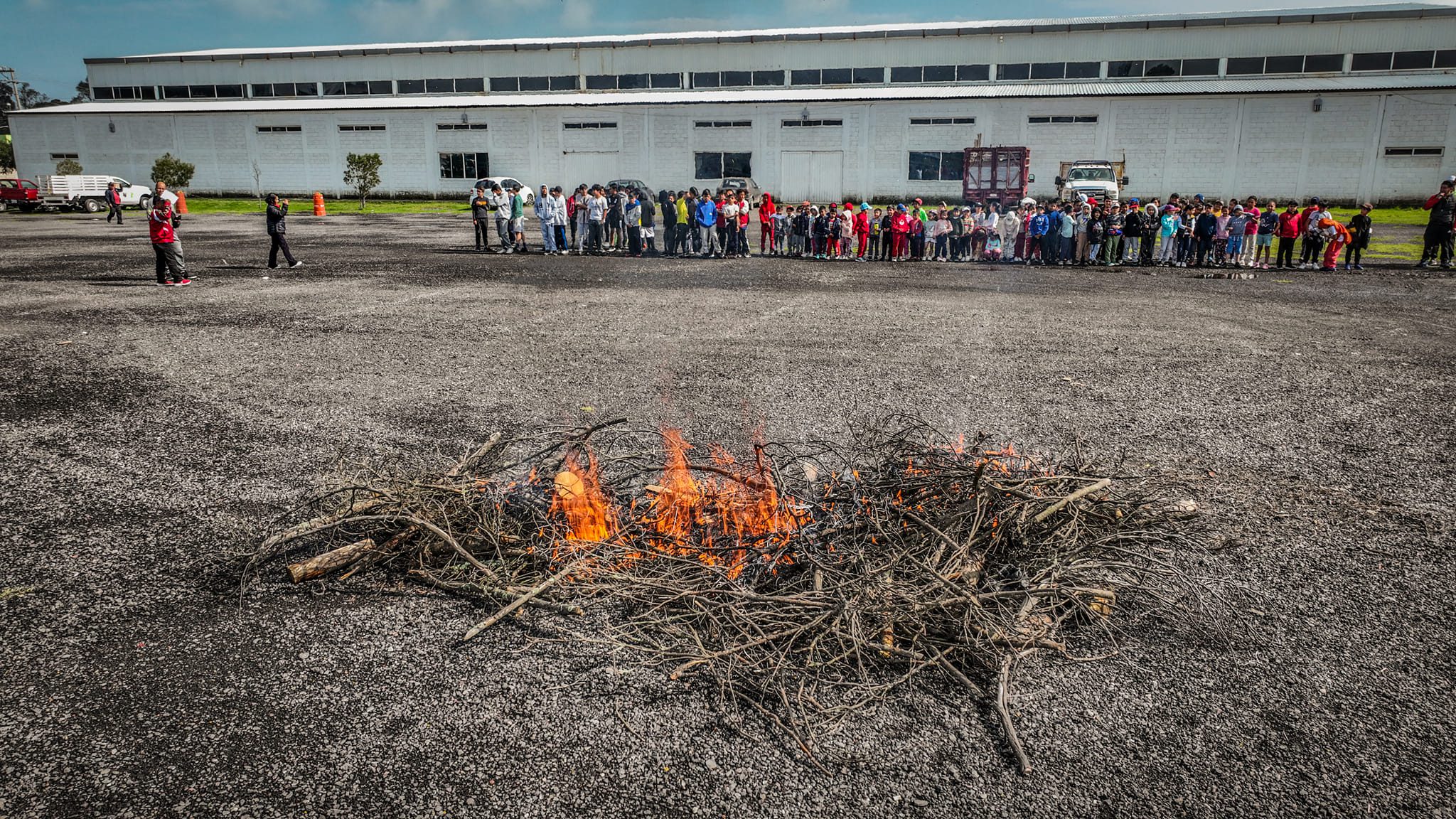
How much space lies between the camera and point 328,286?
14.8 meters

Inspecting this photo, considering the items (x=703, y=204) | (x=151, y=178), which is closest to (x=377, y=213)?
(x=151, y=178)

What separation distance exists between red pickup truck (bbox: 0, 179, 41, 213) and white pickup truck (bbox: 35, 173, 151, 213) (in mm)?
231

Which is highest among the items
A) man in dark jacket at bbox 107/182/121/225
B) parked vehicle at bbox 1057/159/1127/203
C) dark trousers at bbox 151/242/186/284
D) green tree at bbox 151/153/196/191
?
green tree at bbox 151/153/196/191

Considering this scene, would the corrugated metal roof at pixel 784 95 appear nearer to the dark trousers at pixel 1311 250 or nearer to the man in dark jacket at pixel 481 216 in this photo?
the dark trousers at pixel 1311 250

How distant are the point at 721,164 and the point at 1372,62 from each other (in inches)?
1163

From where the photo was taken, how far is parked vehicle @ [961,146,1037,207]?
30578 mm

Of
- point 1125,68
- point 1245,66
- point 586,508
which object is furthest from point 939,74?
point 586,508

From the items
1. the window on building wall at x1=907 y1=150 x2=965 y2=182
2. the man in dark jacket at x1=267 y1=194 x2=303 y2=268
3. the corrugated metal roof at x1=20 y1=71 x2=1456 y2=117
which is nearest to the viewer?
the man in dark jacket at x1=267 y1=194 x2=303 y2=268

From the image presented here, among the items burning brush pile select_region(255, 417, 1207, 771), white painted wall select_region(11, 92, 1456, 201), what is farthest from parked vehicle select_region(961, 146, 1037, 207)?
burning brush pile select_region(255, 417, 1207, 771)

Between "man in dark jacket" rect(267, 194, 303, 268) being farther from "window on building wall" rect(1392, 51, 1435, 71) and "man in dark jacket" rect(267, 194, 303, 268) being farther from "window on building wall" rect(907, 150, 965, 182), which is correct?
"window on building wall" rect(1392, 51, 1435, 71)

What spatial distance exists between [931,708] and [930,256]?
18.7m

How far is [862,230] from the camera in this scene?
66.6 ft

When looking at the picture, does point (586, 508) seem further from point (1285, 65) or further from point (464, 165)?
point (1285, 65)

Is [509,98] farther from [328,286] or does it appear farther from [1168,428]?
[1168,428]
